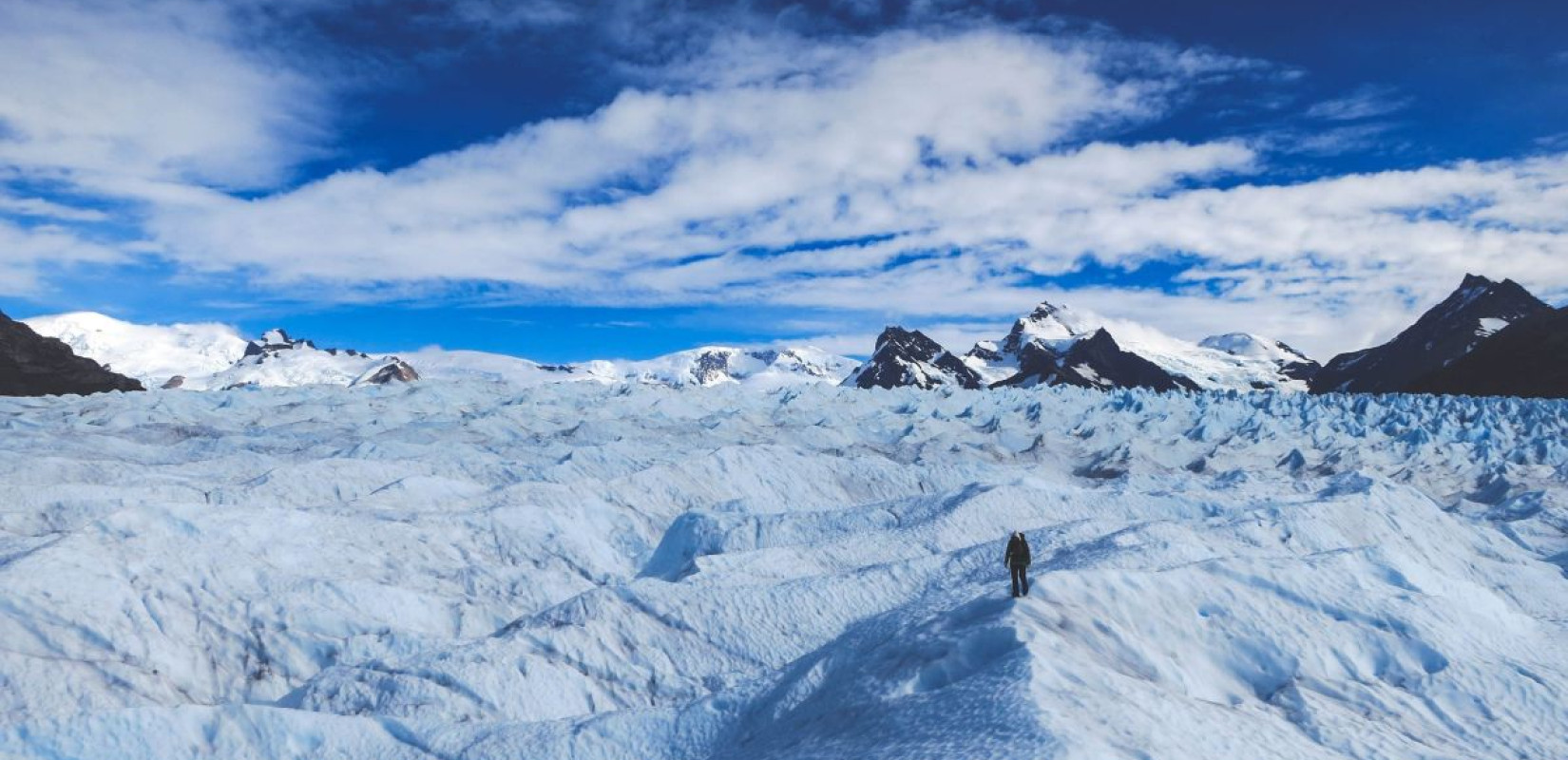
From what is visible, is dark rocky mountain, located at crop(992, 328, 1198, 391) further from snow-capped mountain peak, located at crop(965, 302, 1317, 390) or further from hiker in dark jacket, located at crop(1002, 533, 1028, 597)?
hiker in dark jacket, located at crop(1002, 533, 1028, 597)

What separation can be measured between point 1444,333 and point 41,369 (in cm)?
16030

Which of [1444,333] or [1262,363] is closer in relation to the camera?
Answer: [1444,333]

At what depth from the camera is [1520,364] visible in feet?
272

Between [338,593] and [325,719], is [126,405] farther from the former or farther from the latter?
[325,719]

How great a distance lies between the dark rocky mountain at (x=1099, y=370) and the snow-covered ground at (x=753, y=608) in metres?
116

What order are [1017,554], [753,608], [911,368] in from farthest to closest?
1. [911,368]
2. [753,608]
3. [1017,554]

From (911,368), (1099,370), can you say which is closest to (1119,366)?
(1099,370)

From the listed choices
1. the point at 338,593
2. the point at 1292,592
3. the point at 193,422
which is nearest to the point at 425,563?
the point at 338,593

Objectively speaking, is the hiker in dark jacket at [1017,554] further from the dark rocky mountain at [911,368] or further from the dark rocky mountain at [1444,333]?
the dark rocky mountain at [911,368]

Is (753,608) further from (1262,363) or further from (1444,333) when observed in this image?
(1262,363)

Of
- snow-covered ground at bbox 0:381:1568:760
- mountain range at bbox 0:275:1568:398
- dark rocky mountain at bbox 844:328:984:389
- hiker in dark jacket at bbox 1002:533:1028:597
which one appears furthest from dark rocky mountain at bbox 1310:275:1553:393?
hiker in dark jacket at bbox 1002:533:1028:597

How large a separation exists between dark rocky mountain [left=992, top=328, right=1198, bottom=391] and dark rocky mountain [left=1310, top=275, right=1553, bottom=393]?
873 inches

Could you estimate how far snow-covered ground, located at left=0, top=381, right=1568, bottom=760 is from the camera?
9.72 metres

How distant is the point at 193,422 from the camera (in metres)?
42.7
